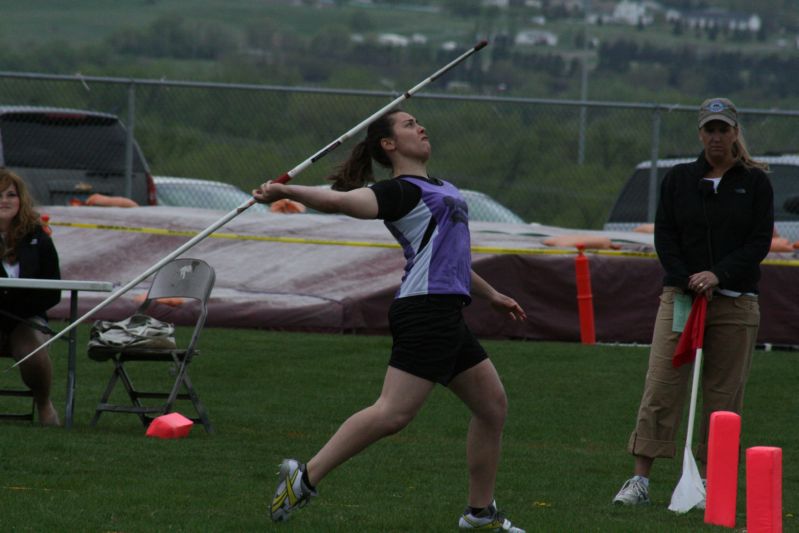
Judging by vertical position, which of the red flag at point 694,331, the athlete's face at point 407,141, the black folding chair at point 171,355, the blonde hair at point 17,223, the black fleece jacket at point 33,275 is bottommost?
the black folding chair at point 171,355

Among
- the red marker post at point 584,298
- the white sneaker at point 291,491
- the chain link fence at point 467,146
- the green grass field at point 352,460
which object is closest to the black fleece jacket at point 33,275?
the green grass field at point 352,460

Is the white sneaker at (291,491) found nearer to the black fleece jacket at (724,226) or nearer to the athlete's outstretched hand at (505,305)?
the athlete's outstretched hand at (505,305)

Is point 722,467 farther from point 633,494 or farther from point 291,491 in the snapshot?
point 291,491

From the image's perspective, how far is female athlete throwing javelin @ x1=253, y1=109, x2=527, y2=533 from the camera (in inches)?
250

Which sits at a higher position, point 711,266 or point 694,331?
point 711,266

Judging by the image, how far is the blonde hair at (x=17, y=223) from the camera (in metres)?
9.39

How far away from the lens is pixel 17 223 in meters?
9.40

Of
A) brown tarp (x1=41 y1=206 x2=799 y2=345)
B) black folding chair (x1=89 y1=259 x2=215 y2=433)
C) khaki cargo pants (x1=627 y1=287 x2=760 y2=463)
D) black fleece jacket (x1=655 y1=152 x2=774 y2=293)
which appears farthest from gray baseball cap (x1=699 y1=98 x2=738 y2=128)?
brown tarp (x1=41 y1=206 x2=799 y2=345)

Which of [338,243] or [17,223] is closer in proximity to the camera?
[17,223]

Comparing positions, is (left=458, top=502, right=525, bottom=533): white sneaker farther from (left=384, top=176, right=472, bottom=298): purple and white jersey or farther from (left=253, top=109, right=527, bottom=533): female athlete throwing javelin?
(left=384, top=176, right=472, bottom=298): purple and white jersey

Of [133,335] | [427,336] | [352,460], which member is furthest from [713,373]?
[133,335]

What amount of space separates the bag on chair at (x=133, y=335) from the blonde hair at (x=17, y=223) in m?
0.66

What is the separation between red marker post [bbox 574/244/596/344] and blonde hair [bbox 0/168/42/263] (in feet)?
17.7

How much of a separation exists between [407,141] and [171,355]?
11.1 ft
